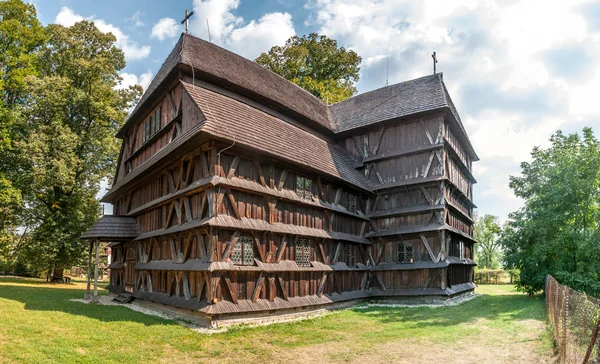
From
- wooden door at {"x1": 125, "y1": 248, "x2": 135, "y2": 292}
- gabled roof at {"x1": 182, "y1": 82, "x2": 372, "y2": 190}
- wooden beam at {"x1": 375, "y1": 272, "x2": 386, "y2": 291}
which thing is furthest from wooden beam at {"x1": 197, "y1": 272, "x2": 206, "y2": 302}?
wooden beam at {"x1": 375, "y1": 272, "x2": 386, "y2": 291}

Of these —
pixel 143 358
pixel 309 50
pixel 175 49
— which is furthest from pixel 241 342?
pixel 309 50

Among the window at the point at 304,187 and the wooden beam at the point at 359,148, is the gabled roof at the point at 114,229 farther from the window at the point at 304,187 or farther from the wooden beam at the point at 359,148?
the wooden beam at the point at 359,148

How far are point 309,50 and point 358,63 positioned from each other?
5247 mm

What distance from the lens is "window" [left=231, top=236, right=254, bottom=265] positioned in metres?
14.5

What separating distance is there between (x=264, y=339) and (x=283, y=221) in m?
5.50

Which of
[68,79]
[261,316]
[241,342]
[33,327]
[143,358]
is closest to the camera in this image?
[143,358]

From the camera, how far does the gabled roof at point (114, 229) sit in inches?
744

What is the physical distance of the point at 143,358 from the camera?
975cm

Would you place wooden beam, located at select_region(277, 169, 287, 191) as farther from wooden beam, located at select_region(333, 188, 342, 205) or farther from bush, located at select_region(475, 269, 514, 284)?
bush, located at select_region(475, 269, 514, 284)

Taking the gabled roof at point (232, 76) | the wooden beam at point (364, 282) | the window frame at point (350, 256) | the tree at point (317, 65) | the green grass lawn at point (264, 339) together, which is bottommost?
the green grass lawn at point (264, 339)

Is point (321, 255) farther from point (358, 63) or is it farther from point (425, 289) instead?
point (358, 63)

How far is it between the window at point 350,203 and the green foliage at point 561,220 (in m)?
10.3

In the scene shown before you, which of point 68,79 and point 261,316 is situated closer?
point 261,316

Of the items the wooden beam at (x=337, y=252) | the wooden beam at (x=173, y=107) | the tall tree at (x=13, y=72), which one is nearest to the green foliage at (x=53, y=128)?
the tall tree at (x=13, y=72)
